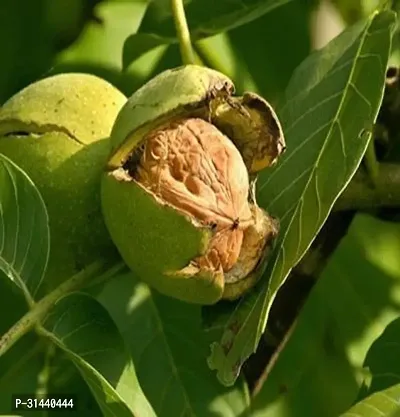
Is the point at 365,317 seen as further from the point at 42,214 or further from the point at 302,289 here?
the point at 42,214

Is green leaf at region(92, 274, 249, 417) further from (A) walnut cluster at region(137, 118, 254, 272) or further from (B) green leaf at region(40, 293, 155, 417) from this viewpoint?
(A) walnut cluster at region(137, 118, 254, 272)

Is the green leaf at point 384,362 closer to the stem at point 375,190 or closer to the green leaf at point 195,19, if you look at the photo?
the stem at point 375,190

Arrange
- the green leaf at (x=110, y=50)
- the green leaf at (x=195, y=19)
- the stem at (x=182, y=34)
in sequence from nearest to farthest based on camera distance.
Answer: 1. the stem at (x=182, y=34)
2. the green leaf at (x=195, y=19)
3. the green leaf at (x=110, y=50)

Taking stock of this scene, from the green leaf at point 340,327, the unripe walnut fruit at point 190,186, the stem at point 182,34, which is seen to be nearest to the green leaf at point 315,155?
the unripe walnut fruit at point 190,186

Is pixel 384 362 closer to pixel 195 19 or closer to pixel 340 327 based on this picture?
pixel 340 327

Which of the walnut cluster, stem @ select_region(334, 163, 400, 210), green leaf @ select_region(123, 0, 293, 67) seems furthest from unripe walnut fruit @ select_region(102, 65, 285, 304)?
green leaf @ select_region(123, 0, 293, 67)

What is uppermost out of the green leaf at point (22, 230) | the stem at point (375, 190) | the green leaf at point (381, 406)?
the green leaf at point (22, 230)
